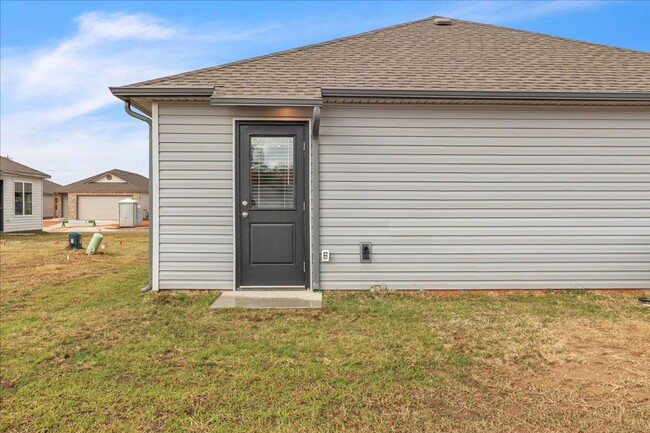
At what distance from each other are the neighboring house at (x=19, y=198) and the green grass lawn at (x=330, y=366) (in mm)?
14471

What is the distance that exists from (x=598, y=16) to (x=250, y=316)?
541 inches

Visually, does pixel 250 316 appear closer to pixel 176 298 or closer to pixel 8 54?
pixel 176 298

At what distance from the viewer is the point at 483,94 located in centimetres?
493

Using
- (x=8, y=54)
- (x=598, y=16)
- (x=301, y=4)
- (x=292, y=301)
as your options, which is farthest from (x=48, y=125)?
(x=598, y=16)

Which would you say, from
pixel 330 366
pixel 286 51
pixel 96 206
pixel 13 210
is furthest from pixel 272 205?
pixel 96 206

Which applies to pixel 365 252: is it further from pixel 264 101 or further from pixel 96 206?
pixel 96 206

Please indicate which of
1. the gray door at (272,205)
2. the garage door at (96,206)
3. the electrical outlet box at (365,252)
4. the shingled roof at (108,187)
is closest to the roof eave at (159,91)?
the gray door at (272,205)

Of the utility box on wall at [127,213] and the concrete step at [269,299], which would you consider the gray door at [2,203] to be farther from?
the concrete step at [269,299]

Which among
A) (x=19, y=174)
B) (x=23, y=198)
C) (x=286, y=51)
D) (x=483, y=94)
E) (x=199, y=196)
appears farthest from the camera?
(x=23, y=198)

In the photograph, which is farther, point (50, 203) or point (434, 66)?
point (50, 203)

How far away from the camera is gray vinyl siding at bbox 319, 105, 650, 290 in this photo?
517cm

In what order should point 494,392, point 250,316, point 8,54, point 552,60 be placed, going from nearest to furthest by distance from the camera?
point 494,392, point 250,316, point 552,60, point 8,54

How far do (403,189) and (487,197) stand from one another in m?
1.14

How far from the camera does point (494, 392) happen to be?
2377mm
